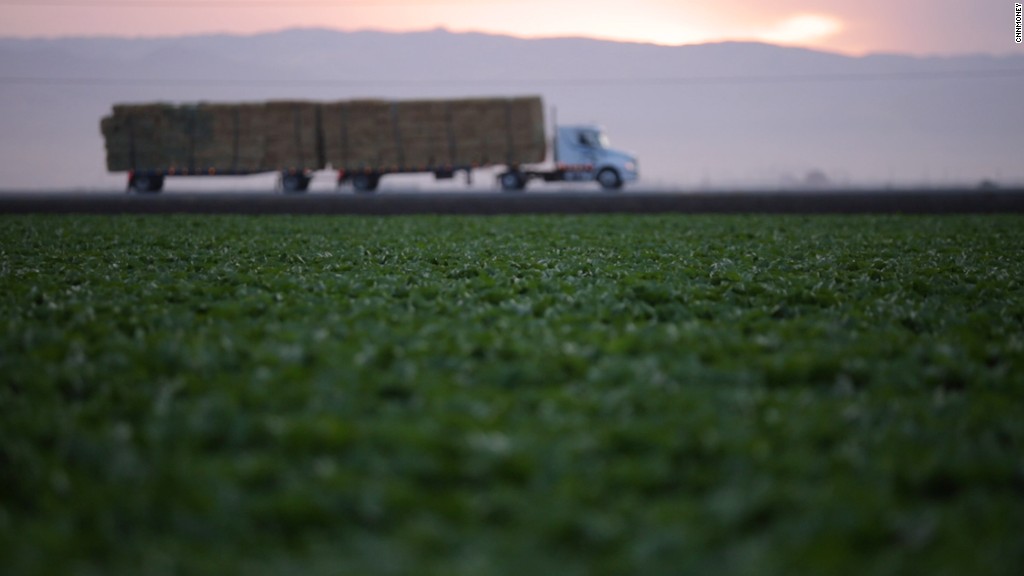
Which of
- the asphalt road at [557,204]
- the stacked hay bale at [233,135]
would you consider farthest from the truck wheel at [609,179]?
the stacked hay bale at [233,135]

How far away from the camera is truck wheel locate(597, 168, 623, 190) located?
45.2 metres

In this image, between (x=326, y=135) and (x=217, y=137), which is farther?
(x=217, y=137)

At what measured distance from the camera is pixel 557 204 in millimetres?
34219

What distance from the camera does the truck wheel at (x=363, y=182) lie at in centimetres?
4647

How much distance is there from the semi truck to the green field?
32.5m

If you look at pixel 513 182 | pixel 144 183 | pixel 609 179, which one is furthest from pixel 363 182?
pixel 609 179

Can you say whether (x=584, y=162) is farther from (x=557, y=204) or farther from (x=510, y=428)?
(x=510, y=428)

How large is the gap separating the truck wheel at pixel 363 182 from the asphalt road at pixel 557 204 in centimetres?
1081

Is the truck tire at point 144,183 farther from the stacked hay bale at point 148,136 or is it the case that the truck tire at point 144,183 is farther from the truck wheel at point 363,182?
the truck wheel at point 363,182

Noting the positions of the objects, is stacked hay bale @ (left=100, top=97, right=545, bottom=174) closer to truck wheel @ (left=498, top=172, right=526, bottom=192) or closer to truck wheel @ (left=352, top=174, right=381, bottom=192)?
truck wheel @ (left=352, top=174, right=381, bottom=192)

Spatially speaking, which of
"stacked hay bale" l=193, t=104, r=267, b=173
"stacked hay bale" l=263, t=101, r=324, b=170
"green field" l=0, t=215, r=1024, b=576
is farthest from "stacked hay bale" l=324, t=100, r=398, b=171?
"green field" l=0, t=215, r=1024, b=576

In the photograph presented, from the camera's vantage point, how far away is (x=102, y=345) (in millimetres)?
8258

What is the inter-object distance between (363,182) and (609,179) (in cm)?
1275

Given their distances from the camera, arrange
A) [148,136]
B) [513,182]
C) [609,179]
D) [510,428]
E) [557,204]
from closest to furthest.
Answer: [510,428] → [557,204] → [609,179] → [513,182] → [148,136]
